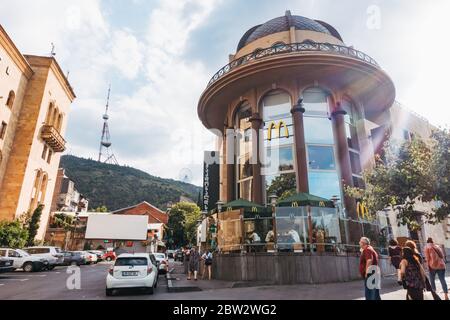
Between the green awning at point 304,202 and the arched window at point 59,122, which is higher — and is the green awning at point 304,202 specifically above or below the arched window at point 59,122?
below

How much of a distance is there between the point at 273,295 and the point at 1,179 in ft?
104

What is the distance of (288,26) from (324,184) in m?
13.7

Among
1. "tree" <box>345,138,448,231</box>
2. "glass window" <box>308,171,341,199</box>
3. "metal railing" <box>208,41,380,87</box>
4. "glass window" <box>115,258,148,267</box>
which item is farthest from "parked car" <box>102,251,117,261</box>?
"tree" <box>345,138,448,231</box>

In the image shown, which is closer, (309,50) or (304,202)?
(304,202)

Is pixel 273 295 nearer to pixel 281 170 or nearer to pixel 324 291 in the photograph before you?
pixel 324 291

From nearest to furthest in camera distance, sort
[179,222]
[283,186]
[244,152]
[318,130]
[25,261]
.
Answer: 1. [283,186]
2. [25,261]
3. [318,130]
4. [244,152]
5. [179,222]

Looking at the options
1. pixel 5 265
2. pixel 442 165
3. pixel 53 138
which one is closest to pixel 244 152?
pixel 442 165

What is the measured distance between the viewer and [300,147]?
19.6 metres

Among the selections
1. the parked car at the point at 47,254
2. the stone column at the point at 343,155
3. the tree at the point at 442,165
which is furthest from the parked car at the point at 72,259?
the tree at the point at 442,165

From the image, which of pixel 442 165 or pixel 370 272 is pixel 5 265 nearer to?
pixel 370 272

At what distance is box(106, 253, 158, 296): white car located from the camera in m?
10.2

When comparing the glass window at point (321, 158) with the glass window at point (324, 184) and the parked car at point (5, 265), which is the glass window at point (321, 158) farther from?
the parked car at point (5, 265)

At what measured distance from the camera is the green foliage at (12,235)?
83.3 feet

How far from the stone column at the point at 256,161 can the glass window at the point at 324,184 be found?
3378 mm
